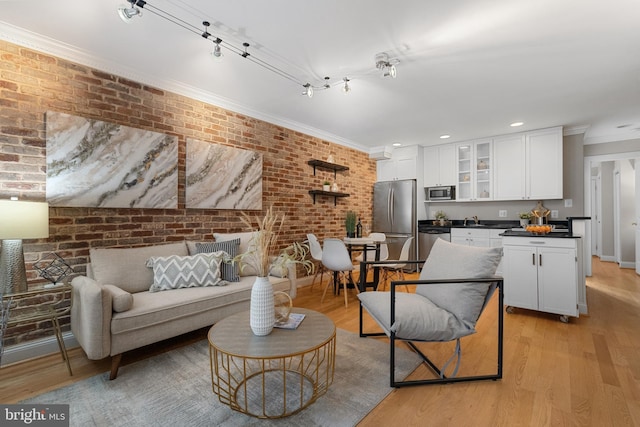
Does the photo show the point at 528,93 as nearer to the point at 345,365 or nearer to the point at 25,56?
the point at 345,365

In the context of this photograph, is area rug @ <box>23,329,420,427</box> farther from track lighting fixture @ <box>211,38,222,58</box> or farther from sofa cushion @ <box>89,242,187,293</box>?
track lighting fixture @ <box>211,38,222,58</box>

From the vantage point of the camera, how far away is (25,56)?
2289mm

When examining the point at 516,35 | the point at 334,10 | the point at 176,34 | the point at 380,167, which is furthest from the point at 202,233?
the point at 380,167

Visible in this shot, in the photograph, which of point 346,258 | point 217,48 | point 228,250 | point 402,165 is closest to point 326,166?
point 402,165

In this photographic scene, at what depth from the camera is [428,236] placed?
5574 millimetres

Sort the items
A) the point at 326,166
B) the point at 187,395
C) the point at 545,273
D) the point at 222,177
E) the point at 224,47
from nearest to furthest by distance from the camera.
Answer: the point at 187,395
the point at 224,47
the point at 545,273
the point at 222,177
the point at 326,166

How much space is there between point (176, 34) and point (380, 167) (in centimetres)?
465

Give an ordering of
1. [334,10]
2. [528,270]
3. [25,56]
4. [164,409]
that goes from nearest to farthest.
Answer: [164,409] → [334,10] → [25,56] → [528,270]

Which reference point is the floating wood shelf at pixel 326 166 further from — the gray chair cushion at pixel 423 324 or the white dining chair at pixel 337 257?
the gray chair cushion at pixel 423 324

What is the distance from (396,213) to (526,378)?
157 inches

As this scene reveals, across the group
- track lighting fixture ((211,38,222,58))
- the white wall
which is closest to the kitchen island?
track lighting fixture ((211,38,222,58))

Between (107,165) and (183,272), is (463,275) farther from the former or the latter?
(107,165)

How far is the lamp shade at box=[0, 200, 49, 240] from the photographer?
1871 millimetres

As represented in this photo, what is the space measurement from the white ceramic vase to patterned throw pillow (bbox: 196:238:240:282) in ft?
4.11
